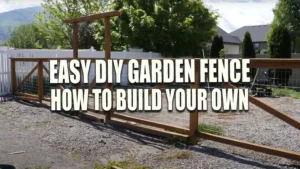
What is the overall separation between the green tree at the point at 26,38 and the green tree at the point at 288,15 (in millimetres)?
27661

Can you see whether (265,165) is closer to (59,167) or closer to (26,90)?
(59,167)

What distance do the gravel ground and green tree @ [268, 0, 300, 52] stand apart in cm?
1541

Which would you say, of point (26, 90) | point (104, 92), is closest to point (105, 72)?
point (104, 92)

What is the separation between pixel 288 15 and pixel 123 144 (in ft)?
61.3

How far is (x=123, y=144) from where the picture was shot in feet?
16.3

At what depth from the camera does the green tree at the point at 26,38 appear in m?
40.2

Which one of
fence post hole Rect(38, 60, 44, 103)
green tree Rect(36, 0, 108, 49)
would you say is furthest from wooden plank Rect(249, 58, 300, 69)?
green tree Rect(36, 0, 108, 49)

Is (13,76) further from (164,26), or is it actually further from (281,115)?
(281,115)

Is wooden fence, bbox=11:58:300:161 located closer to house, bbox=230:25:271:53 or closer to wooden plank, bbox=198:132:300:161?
wooden plank, bbox=198:132:300:161

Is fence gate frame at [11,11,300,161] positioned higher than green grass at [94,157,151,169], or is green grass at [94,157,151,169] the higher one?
fence gate frame at [11,11,300,161]

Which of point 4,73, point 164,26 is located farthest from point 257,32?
point 4,73

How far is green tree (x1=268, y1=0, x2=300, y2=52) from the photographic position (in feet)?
67.0

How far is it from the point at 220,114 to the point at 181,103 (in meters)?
2.45

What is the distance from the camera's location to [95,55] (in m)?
13.2
